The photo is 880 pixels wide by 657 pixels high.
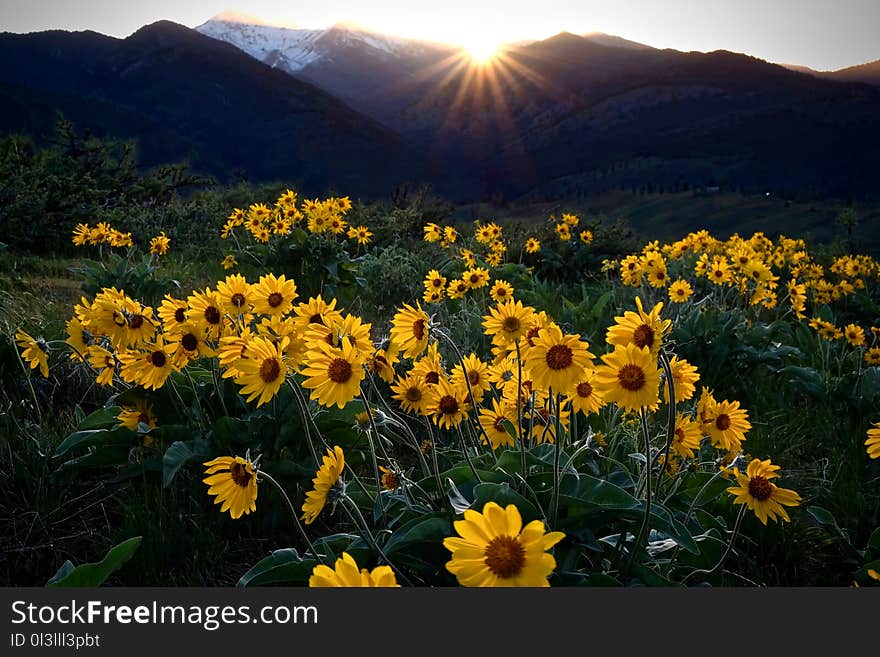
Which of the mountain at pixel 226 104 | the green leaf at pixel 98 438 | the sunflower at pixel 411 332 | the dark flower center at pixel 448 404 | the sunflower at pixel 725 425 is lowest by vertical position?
the green leaf at pixel 98 438

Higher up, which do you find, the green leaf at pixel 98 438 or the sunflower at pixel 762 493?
the sunflower at pixel 762 493

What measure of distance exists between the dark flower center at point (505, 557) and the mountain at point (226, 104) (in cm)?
8126

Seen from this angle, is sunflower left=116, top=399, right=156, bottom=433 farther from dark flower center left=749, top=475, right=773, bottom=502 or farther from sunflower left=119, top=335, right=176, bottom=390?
dark flower center left=749, top=475, right=773, bottom=502

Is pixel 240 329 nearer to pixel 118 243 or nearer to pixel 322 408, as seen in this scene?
pixel 322 408

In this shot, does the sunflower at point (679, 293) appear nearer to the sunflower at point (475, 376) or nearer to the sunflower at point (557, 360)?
the sunflower at point (475, 376)

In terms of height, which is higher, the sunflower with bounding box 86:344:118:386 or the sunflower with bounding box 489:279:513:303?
the sunflower with bounding box 489:279:513:303

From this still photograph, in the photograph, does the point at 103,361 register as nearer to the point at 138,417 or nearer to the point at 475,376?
the point at 138,417

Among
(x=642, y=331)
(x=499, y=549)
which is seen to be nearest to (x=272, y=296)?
(x=642, y=331)

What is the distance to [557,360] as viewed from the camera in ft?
4.18

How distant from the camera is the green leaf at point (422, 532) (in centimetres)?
116

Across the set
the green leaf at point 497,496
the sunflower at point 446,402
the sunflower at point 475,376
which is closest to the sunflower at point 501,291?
the sunflower at point 475,376

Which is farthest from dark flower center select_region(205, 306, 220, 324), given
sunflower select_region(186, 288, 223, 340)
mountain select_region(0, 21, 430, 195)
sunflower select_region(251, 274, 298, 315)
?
mountain select_region(0, 21, 430, 195)

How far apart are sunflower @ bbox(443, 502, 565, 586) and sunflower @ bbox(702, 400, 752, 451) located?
1115 millimetres

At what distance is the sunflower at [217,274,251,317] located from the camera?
5.69 ft
